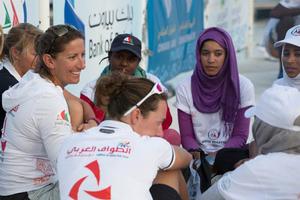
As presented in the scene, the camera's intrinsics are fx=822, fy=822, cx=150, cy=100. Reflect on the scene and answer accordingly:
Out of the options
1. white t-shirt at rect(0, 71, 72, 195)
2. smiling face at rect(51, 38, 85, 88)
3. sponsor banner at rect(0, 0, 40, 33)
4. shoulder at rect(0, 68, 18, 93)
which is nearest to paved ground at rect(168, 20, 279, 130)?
sponsor banner at rect(0, 0, 40, 33)

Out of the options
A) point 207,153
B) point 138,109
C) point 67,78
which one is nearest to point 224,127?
point 207,153

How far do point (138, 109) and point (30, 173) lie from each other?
0.78 m

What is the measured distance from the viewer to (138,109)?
3484mm

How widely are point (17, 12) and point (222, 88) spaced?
1.62 m

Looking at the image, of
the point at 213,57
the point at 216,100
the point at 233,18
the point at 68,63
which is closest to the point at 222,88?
the point at 216,100

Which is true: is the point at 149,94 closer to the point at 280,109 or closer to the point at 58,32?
the point at 280,109

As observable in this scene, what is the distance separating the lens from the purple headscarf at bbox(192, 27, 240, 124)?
5176mm

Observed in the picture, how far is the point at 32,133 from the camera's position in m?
3.90

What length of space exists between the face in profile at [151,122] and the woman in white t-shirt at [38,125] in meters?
0.50

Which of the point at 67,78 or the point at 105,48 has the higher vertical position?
the point at 67,78

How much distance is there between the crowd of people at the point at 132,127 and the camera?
3324 mm

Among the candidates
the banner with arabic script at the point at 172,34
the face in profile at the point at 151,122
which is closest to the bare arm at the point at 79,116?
the face in profile at the point at 151,122

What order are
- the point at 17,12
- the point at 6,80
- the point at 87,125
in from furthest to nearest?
the point at 17,12
the point at 6,80
the point at 87,125

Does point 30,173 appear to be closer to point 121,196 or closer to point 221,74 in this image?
point 121,196
